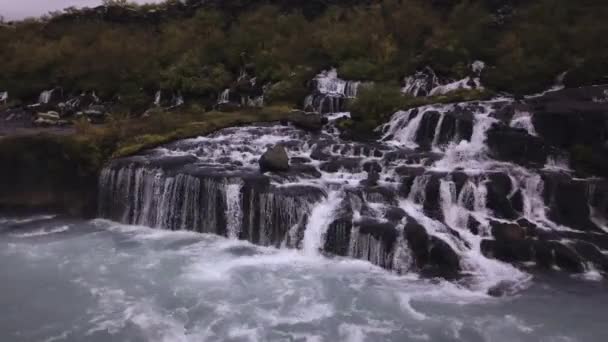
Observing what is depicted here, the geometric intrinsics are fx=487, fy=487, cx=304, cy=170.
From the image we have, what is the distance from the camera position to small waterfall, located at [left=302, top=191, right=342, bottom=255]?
47.5 feet

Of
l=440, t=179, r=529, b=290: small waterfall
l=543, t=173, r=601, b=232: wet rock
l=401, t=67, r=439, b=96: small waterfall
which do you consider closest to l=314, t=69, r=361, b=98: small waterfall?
l=401, t=67, r=439, b=96: small waterfall

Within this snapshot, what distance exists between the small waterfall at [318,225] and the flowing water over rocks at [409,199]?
0.03 m

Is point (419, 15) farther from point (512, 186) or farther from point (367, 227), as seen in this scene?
point (367, 227)

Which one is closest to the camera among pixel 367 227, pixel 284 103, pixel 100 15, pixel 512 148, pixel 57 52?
pixel 367 227

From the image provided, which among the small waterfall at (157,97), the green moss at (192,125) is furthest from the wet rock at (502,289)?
the small waterfall at (157,97)

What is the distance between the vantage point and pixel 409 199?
51.5 feet

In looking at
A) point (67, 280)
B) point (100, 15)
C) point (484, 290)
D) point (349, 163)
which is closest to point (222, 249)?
point (67, 280)

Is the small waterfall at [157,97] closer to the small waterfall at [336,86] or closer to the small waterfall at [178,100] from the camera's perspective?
the small waterfall at [178,100]

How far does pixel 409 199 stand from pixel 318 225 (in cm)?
321

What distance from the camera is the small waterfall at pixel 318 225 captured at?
1448 cm

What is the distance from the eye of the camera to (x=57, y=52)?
1422 inches

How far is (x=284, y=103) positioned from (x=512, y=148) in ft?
43.8

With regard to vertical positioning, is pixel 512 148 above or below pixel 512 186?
above

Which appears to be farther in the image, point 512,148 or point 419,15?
point 419,15
